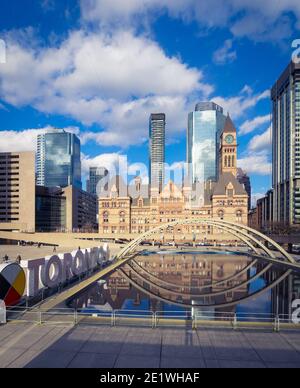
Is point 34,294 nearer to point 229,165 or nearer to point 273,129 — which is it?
point 229,165

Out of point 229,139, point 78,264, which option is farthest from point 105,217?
point 78,264

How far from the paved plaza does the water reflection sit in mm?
2968

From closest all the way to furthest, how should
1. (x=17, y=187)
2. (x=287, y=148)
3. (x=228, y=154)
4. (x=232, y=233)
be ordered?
(x=232, y=233)
(x=17, y=187)
(x=228, y=154)
(x=287, y=148)

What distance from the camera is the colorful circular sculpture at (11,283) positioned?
53.0 feet

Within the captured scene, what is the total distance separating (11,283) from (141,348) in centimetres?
1001

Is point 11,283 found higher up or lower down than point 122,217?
lower down

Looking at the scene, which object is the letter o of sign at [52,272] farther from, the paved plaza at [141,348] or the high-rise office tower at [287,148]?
the high-rise office tower at [287,148]

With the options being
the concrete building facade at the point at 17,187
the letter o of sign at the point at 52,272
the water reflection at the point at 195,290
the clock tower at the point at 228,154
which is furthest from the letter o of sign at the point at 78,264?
the clock tower at the point at 228,154

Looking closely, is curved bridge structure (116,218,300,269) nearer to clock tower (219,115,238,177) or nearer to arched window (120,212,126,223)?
arched window (120,212,126,223)

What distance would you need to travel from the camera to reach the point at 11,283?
16797 millimetres

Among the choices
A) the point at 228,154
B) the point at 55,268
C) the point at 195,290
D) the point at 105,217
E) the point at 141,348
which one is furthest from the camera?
the point at 228,154

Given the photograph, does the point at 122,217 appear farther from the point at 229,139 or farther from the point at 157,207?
the point at 229,139

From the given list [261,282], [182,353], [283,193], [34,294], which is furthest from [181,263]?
[283,193]

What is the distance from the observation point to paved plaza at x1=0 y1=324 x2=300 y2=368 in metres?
10.1
